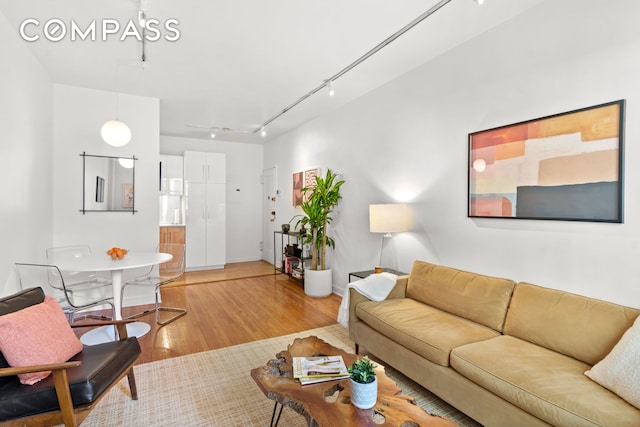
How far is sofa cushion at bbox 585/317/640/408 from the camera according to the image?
139cm

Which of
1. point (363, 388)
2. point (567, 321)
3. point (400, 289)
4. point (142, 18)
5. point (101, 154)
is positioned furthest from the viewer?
point (101, 154)

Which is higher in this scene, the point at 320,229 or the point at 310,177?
the point at 310,177

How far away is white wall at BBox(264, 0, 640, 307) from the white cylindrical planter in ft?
1.43

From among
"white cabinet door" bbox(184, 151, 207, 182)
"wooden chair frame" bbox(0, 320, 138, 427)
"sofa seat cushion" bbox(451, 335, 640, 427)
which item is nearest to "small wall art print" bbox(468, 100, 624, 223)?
"sofa seat cushion" bbox(451, 335, 640, 427)

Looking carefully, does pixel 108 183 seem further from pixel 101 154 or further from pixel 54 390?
pixel 54 390

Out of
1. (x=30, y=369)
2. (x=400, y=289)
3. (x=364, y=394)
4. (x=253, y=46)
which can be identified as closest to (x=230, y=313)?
(x=400, y=289)

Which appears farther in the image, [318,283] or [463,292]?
[318,283]

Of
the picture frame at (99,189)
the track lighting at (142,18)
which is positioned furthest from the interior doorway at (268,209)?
the track lighting at (142,18)

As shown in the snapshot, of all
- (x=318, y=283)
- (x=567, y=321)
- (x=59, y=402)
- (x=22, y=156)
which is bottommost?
(x=318, y=283)

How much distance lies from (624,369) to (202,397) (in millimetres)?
2404

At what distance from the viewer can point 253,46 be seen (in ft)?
9.61

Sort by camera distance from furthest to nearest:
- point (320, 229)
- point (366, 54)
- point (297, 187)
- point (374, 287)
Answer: point (297, 187), point (320, 229), point (366, 54), point (374, 287)

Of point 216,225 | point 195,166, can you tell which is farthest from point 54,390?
point 195,166

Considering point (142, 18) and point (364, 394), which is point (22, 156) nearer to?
point (142, 18)
